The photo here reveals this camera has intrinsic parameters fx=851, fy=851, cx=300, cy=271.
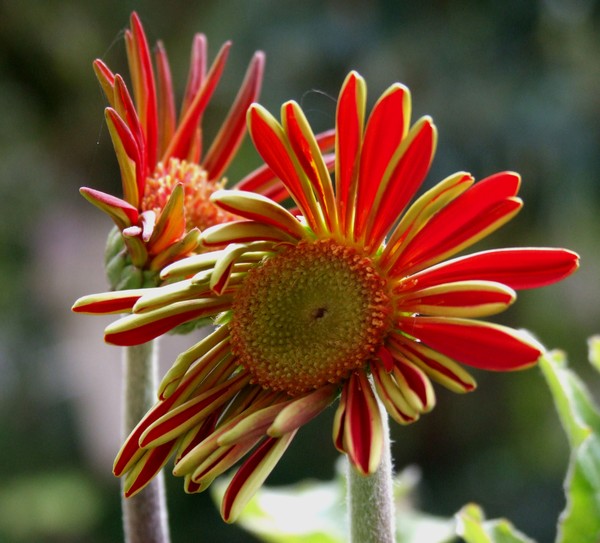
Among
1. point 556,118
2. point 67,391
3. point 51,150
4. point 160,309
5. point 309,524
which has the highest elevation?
point 51,150

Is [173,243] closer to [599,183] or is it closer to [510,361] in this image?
[510,361]

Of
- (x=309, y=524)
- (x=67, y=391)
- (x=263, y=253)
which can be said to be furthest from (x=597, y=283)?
(x=263, y=253)

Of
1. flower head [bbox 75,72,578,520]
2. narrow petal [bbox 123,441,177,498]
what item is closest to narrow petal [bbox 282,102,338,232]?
flower head [bbox 75,72,578,520]

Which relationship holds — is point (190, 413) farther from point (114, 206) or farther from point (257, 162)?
point (257, 162)

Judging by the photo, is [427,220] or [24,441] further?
[24,441]

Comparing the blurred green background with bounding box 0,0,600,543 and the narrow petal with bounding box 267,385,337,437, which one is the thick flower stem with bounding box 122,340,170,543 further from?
the blurred green background with bounding box 0,0,600,543

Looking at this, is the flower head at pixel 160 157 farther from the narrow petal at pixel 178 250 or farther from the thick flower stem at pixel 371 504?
the thick flower stem at pixel 371 504

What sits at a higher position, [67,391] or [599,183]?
[599,183]
